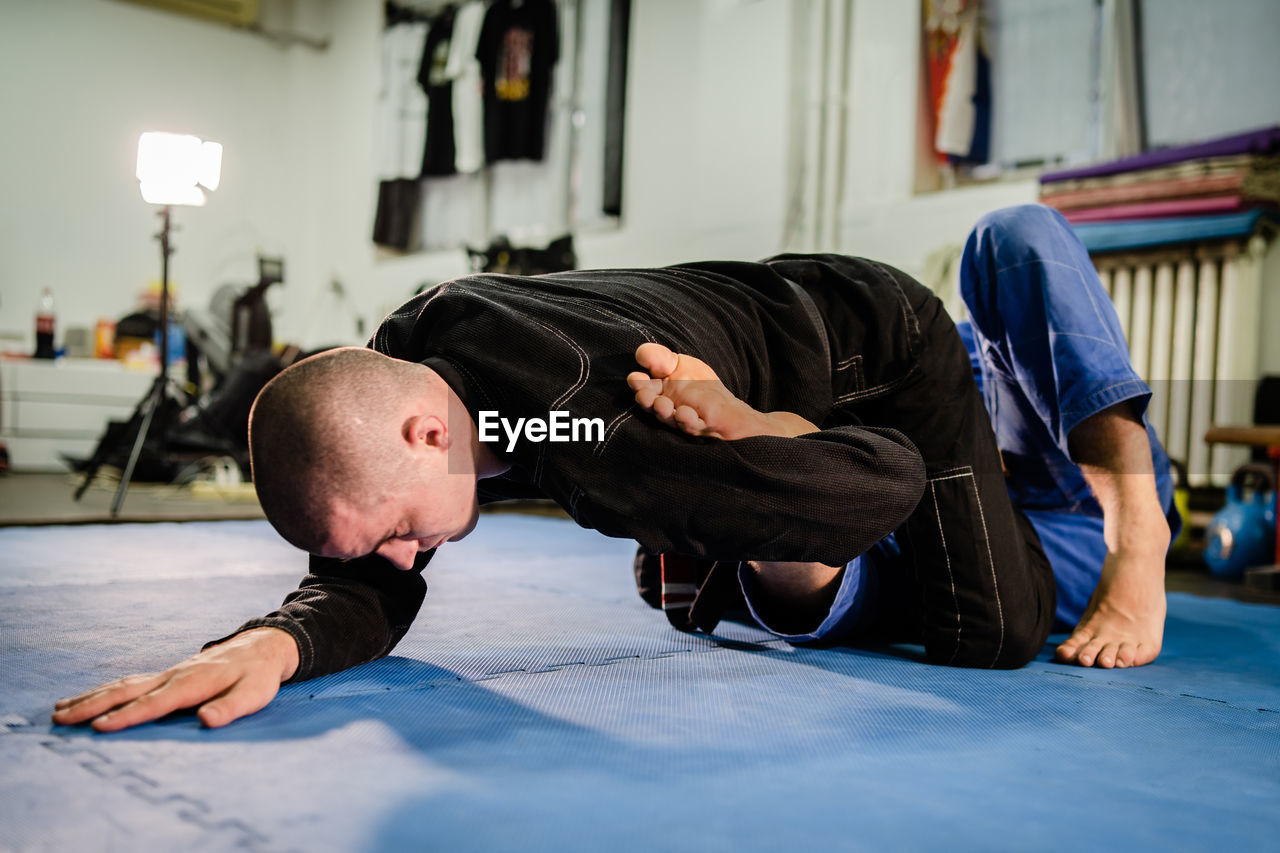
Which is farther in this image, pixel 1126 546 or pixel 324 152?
pixel 324 152

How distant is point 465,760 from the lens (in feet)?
3.05

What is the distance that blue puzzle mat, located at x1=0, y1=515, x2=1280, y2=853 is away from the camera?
0.77m

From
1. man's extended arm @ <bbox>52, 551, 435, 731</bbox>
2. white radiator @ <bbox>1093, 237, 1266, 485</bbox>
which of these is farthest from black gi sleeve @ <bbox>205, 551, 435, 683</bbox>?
white radiator @ <bbox>1093, 237, 1266, 485</bbox>

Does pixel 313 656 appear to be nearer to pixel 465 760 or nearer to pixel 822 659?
pixel 465 760

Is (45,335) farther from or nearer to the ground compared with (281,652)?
farther from the ground

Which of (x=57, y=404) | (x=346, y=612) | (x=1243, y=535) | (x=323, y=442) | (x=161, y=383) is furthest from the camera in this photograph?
(x=57, y=404)

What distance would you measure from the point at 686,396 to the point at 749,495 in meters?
0.12

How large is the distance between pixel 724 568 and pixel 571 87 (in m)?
4.95

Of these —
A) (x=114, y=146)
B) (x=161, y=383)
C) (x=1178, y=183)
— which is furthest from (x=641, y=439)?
(x=114, y=146)

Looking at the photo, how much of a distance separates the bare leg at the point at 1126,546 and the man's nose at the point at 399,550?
0.96 m

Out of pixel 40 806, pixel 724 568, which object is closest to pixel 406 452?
pixel 40 806

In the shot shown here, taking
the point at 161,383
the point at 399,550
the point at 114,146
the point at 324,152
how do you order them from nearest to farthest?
the point at 399,550, the point at 161,383, the point at 114,146, the point at 324,152

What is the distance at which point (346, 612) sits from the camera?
1224 mm

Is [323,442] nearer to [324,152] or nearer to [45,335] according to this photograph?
[45,335]
